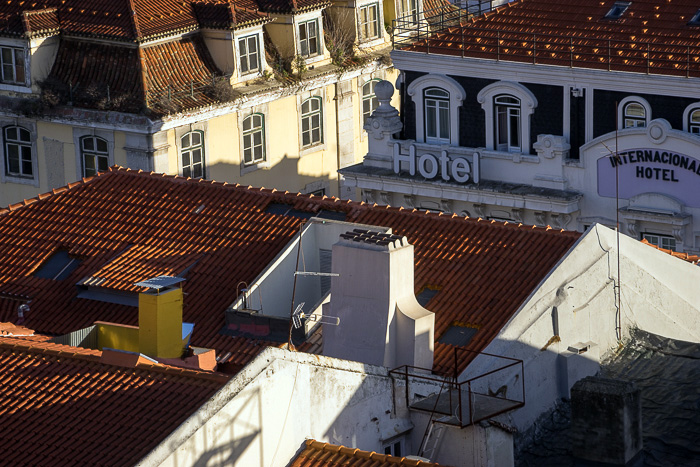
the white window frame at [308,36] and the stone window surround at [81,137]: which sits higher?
the white window frame at [308,36]

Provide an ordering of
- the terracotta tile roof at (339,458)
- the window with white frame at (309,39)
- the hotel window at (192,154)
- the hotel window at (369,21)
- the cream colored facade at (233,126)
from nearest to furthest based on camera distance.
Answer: the terracotta tile roof at (339,458) → the cream colored facade at (233,126) → the hotel window at (192,154) → the window with white frame at (309,39) → the hotel window at (369,21)

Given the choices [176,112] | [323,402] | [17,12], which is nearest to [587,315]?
Answer: [323,402]

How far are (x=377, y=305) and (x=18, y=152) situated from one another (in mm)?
35046

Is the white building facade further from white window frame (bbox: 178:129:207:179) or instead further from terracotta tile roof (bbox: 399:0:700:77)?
white window frame (bbox: 178:129:207:179)

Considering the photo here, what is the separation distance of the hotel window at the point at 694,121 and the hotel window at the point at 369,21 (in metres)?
22.7

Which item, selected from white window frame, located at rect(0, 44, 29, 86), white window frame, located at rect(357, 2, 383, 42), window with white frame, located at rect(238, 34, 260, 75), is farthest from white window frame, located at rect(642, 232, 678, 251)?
white window frame, located at rect(0, 44, 29, 86)

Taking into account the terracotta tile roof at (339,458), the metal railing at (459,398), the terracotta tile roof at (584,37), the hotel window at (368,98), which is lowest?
the hotel window at (368,98)

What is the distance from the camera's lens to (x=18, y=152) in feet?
240

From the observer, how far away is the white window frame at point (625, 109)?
199ft

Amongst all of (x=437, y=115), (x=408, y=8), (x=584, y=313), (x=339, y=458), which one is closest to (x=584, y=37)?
(x=437, y=115)

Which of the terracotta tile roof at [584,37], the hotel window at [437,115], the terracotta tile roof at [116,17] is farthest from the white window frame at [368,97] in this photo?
the hotel window at [437,115]

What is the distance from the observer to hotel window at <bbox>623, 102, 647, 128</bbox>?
6088 cm

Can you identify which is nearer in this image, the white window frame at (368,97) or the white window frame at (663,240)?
the white window frame at (663,240)

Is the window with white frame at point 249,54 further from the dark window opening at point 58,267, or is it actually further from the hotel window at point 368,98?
the dark window opening at point 58,267
